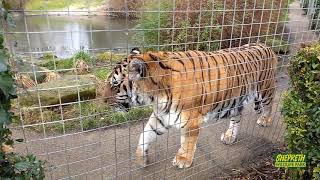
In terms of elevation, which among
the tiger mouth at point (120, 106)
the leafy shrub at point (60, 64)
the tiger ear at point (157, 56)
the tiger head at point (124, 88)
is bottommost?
the leafy shrub at point (60, 64)

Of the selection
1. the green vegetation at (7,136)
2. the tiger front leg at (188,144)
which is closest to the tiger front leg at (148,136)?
the tiger front leg at (188,144)

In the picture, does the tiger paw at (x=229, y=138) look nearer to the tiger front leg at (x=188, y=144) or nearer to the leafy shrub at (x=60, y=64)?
the tiger front leg at (x=188, y=144)

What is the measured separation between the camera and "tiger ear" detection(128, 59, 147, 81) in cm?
267

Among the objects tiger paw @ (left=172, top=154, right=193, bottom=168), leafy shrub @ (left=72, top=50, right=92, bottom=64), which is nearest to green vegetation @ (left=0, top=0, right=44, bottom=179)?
tiger paw @ (left=172, top=154, right=193, bottom=168)

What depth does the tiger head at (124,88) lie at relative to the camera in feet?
9.45

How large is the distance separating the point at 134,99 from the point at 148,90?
179 mm

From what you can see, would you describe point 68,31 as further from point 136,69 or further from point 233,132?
point 233,132

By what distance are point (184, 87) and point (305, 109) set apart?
0.95 meters

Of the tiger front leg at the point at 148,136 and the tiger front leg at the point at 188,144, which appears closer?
the tiger front leg at the point at 188,144

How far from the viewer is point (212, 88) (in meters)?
3.08

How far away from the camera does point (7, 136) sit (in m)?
1.56

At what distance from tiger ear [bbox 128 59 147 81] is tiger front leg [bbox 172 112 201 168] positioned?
1.94 ft

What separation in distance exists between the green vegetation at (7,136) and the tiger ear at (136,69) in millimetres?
1209

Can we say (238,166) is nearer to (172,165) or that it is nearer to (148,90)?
(172,165)
